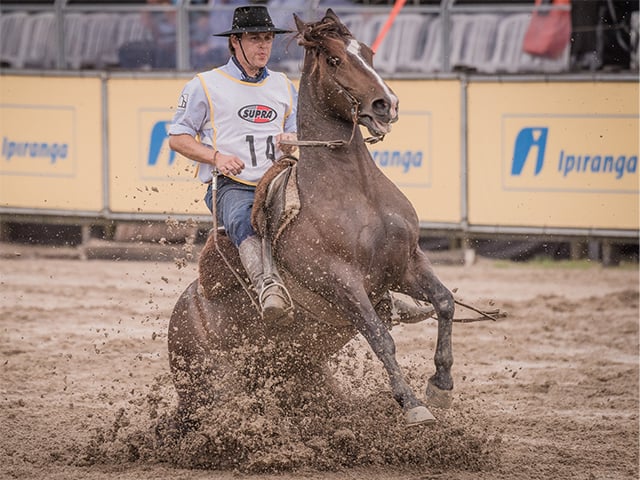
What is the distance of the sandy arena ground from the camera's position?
6.41m

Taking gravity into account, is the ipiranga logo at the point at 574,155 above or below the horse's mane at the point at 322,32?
below

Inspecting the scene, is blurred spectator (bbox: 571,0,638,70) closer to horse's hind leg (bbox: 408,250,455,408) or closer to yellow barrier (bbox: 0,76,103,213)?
yellow barrier (bbox: 0,76,103,213)

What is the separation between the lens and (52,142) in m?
13.1

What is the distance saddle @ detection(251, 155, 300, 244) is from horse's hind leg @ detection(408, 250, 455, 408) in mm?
716

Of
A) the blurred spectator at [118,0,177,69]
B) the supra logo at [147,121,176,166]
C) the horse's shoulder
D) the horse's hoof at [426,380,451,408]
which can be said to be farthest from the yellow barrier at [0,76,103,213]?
the horse's hoof at [426,380,451,408]

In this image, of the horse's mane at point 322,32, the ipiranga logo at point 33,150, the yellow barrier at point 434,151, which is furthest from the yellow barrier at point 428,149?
the horse's mane at point 322,32

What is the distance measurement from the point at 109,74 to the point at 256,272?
24.1ft

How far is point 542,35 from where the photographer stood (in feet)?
40.1

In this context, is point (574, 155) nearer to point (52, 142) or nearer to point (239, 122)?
point (52, 142)

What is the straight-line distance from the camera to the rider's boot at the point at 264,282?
6.05m

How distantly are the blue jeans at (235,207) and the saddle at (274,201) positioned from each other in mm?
64

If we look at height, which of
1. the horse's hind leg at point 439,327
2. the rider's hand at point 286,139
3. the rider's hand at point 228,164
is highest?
the rider's hand at point 286,139

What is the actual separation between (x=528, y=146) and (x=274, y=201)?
620 cm

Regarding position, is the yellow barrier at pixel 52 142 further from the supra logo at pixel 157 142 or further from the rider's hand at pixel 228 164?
the rider's hand at pixel 228 164
